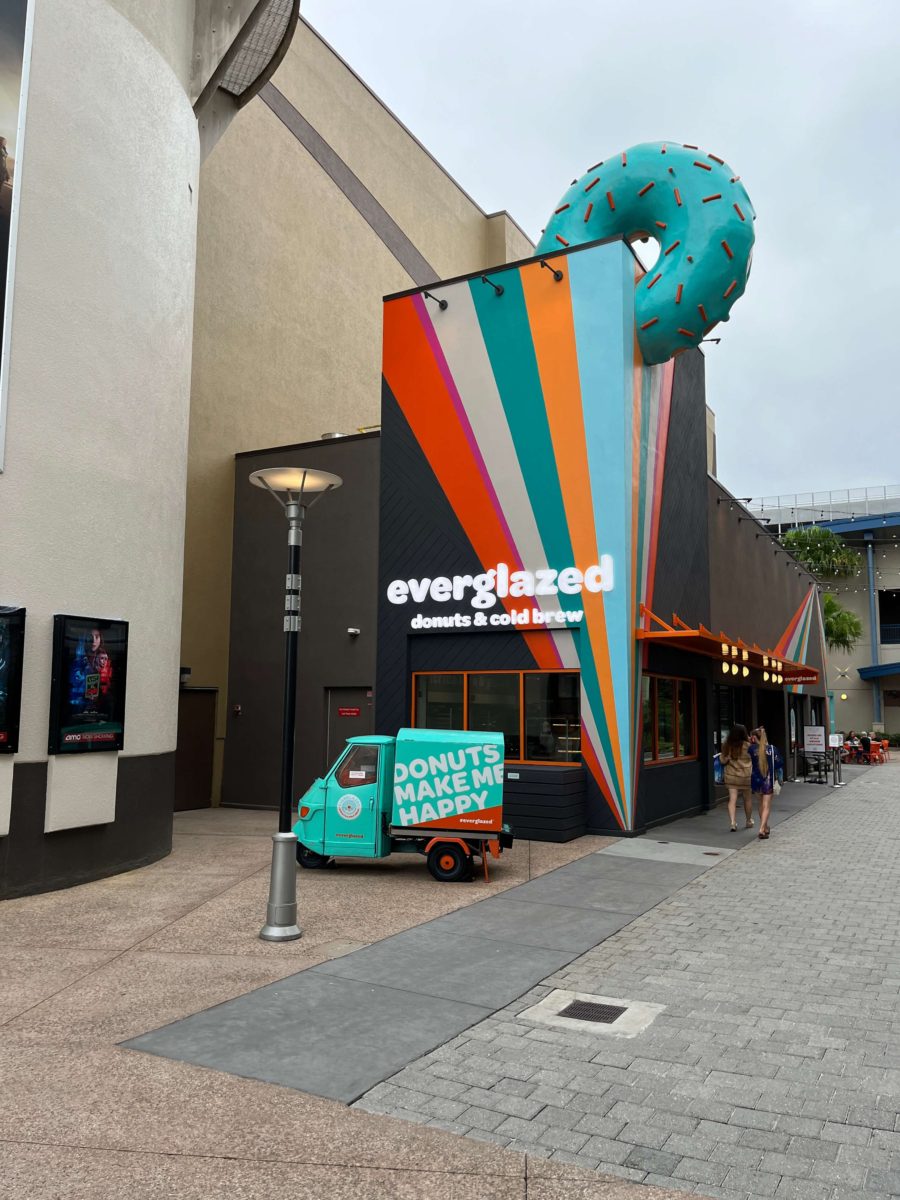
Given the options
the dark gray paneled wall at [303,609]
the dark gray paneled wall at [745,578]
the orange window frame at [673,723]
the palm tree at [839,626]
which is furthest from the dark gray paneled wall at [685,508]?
the palm tree at [839,626]

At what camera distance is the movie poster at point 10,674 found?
9.96m

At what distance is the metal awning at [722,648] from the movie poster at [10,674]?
9.20 meters

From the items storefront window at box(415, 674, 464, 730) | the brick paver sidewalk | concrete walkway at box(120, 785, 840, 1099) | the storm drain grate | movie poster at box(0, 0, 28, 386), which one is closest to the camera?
the brick paver sidewalk

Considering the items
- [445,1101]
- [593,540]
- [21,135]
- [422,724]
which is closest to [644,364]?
[593,540]

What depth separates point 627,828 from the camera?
14727 millimetres

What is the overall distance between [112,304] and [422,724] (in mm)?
8868

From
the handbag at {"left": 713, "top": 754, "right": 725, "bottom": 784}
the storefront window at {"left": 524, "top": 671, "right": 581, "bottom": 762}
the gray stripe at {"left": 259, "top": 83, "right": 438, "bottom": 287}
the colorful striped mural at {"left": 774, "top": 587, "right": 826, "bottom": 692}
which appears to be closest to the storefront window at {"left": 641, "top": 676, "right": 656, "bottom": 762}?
the storefront window at {"left": 524, "top": 671, "right": 581, "bottom": 762}

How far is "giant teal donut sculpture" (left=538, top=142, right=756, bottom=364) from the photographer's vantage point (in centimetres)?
1542

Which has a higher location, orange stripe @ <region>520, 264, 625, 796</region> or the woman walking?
orange stripe @ <region>520, 264, 625, 796</region>

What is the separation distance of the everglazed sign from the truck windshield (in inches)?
194

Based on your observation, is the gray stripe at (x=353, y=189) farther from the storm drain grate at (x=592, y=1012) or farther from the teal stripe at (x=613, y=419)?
the storm drain grate at (x=592, y=1012)

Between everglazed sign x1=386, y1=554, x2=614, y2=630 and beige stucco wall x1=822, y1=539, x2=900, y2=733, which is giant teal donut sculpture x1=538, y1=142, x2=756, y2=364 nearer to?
everglazed sign x1=386, y1=554, x2=614, y2=630

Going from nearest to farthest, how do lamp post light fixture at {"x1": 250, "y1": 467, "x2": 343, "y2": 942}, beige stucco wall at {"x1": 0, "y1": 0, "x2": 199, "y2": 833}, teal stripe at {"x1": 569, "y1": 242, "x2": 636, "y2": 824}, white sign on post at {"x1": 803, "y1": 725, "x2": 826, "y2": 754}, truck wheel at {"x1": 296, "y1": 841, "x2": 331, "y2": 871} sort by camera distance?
1. lamp post light fixture at {"x1": 250, "y1": 467, "x2": 343, "y2": 942}
2. beige stucco wall at {"x1": 0, "y1": 0, "x2": 199, "y2": 833}
3. truck wheel at {"x1": 296, "y1": 841, "x2": 331, "y2": 871}
4. teal stripe at {"x1": 569, "y1": 242, "x2": 636, "y2": 824}
5. white sign on post at {"x1": 803, "y1": 725, "x2": 826, "y2": 754}

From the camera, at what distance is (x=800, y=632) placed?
31641 mm
